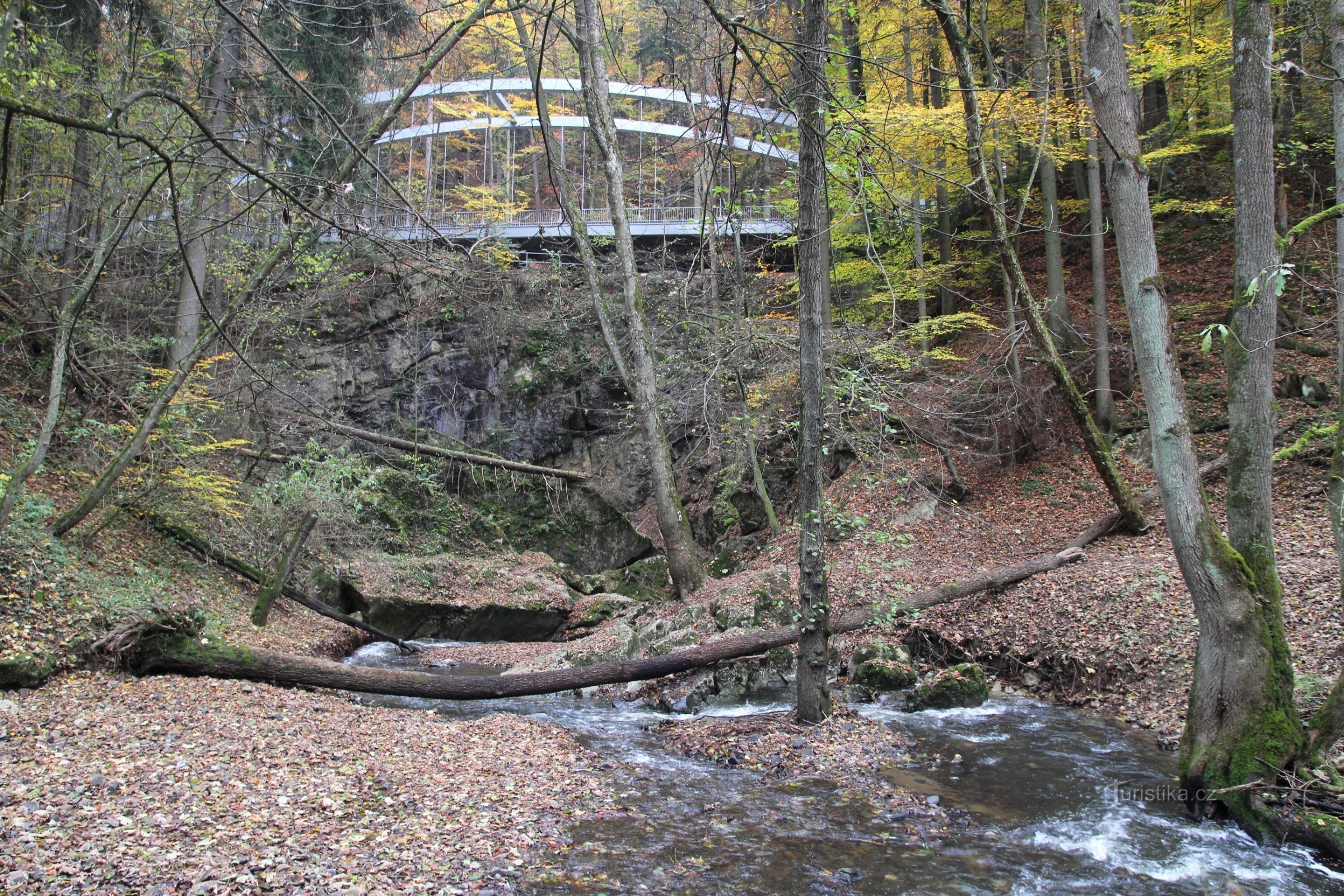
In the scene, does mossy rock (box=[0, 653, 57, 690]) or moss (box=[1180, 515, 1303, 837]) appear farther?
mossy rock (box=[0, 653, 57, 690])

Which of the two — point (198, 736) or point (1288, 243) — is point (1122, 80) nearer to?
point (1288, 243)

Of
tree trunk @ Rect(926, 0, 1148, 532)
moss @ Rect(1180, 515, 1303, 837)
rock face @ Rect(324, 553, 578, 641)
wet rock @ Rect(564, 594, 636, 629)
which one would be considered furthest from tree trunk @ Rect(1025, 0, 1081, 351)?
rock face @ Rect(324, 553, 578, 641)

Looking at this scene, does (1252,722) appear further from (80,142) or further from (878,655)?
(80,142)

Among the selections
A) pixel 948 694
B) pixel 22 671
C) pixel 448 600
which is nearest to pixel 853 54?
pixel 948 694

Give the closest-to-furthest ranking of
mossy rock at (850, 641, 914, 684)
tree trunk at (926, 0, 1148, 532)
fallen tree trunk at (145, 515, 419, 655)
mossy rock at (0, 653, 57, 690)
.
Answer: mossy rock at (0, 653, 57, 690)
mossy rock at (850, 641, 914, 684)
tree trunk at (926, 0, 1148, 532)
fallen tree trunk at (145, 515, 419, 655)

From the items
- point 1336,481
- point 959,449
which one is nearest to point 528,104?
point 959,449

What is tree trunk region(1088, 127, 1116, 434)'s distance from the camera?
1328cm

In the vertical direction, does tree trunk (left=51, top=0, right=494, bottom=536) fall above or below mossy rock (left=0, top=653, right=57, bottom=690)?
above

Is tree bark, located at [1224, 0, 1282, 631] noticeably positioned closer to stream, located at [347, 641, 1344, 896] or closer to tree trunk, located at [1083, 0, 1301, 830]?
tree trunk, located at [1083, 0, 1301, 830]

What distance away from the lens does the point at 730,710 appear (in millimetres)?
8555

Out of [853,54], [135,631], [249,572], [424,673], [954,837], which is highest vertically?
[853,54]

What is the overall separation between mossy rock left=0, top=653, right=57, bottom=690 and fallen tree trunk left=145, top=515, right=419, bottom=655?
457cm

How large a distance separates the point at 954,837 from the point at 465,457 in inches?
533

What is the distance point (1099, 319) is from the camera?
13.3 meters
